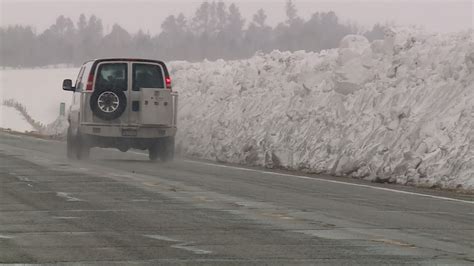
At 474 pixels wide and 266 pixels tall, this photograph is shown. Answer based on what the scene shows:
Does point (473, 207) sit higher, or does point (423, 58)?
point (423, 58)

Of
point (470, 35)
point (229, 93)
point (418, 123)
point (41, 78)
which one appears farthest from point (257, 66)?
point (41, 78)

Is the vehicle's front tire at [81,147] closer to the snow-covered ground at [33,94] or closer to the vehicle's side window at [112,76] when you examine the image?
the vehicle's side window at [112,76]

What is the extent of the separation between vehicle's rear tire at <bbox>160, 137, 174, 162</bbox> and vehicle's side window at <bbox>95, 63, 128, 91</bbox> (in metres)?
1.70

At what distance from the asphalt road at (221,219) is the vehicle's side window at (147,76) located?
12.7 ft

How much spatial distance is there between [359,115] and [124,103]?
17.0ft

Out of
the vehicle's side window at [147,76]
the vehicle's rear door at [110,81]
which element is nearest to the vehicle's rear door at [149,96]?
the vehicle's side window at [147,76]

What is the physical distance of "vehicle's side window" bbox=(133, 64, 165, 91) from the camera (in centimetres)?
2425

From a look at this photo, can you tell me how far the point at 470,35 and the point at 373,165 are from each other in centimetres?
662

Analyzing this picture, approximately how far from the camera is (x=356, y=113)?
974 inches

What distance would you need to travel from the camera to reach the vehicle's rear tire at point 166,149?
82.2ft

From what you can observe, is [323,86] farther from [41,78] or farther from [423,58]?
[41,78]

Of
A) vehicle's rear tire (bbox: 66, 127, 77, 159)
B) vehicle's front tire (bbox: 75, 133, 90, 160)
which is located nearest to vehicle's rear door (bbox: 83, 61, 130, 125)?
vehicle's front tire (bbox: 75, 133, 90, 160)

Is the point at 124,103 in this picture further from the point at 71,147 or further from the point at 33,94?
the point at 33,94

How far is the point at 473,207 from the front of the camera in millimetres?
14914
